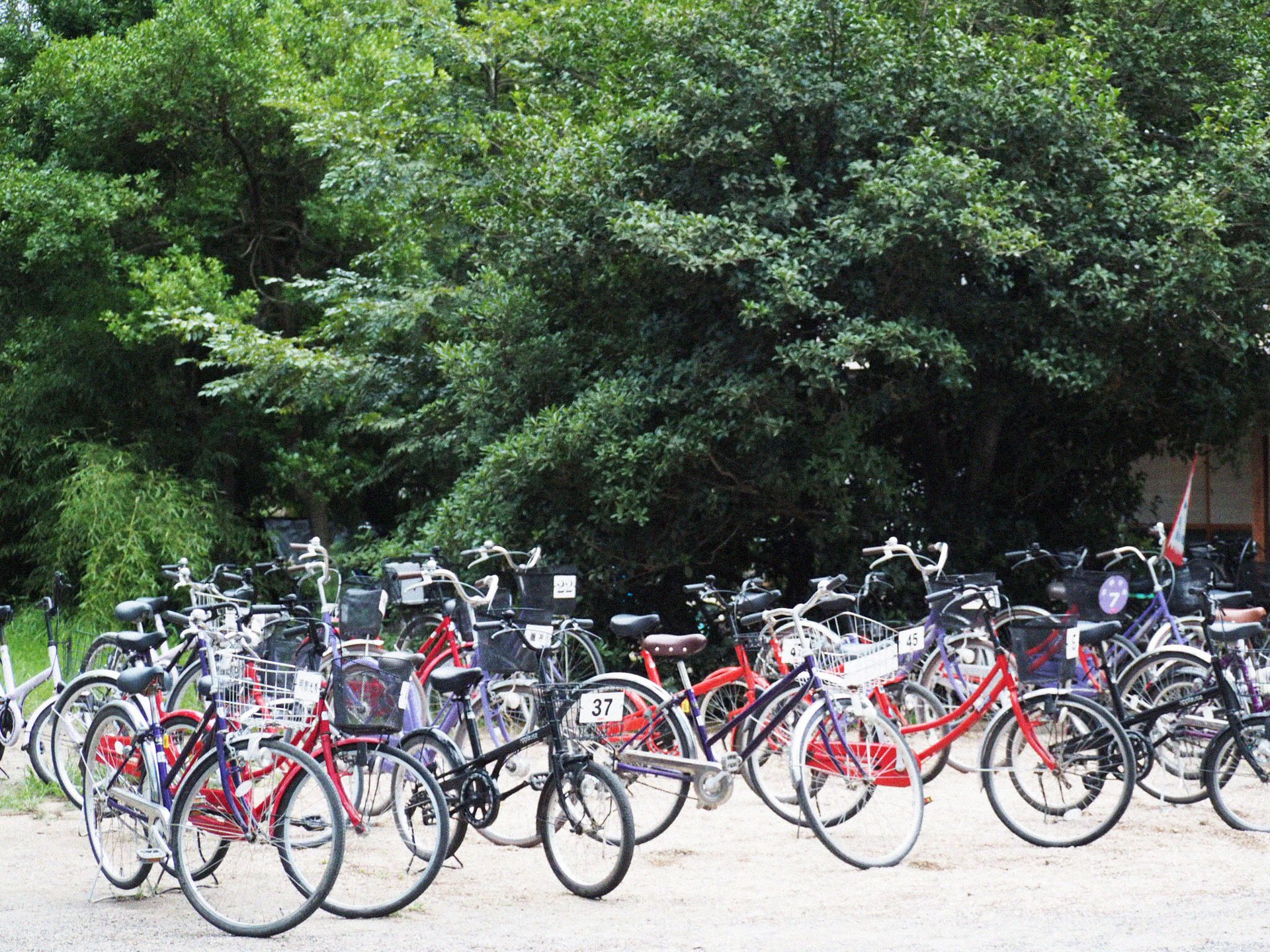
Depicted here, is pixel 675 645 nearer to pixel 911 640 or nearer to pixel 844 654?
pixel 844 654

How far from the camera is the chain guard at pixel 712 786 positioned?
6141 millimetres

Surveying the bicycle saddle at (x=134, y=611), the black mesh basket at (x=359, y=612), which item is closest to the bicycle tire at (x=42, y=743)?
the bicycle saddle at (x=134, y=611)

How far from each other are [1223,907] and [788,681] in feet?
6.37

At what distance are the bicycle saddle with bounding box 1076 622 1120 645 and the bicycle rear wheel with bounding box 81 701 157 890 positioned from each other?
160 inches

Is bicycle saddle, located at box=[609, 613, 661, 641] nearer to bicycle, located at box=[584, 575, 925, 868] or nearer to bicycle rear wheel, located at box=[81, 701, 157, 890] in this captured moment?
bicycle, located at box=[584, 575, 925, 868]

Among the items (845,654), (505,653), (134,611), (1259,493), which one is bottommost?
(845,654)

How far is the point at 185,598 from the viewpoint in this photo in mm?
15648

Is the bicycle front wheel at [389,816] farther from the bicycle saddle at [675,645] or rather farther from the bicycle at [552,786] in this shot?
the bicycle saddle at [675,645]

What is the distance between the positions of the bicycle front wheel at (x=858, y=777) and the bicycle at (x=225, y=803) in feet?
6.62

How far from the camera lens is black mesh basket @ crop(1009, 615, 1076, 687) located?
21.3 ft

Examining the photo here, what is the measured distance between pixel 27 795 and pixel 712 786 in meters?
3.81

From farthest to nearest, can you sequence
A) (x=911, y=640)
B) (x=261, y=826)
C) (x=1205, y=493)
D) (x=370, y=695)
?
(x=1205, y=493)
(x=911, y=640)
(x=370, y=695)
(x=261, y=826)

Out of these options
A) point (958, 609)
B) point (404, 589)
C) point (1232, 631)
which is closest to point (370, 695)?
point (404, 589)

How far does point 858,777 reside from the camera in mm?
5996
